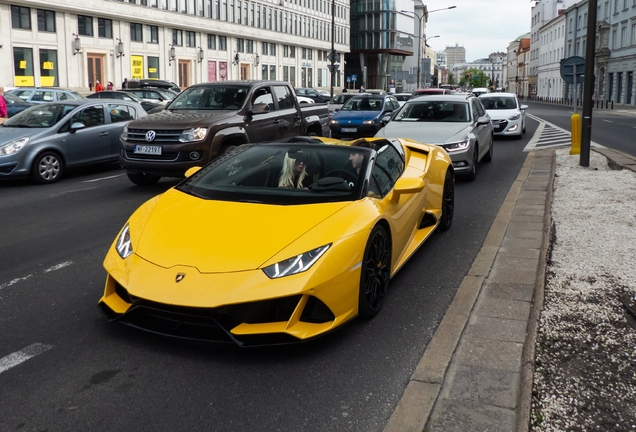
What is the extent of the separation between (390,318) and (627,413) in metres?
1.74

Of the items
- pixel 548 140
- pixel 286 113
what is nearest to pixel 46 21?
pixel 548 140

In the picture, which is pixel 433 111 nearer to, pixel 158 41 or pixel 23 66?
pixel 23 66

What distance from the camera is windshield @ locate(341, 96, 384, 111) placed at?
21406 millimetres

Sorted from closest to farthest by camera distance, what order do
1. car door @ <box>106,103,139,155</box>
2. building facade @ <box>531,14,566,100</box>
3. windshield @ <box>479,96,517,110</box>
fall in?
car door @ <box>106,103,139,155</box>, windshield @ <box>479,96,517,110</box>, building facade @ <box>531,14,566,100</box>

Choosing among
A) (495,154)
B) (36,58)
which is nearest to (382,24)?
(36,58)

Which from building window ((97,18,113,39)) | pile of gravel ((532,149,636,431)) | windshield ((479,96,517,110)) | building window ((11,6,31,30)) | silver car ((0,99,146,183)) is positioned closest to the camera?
pile of gravel ((532,149,636,431))

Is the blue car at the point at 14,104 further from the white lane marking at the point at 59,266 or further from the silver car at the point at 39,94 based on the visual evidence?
the white lane marking at the point at 59,266

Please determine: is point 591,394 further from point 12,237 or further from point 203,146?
point 203,146

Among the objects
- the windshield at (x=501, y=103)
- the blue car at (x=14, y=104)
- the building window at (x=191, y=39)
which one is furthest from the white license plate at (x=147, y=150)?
the building window at (x=191, y=39)

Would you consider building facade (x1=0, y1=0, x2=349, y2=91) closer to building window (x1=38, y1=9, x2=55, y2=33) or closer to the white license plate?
building window (x1=38, y1=9, x2=55, y2=33)

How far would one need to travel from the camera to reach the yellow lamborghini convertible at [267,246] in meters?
3.70

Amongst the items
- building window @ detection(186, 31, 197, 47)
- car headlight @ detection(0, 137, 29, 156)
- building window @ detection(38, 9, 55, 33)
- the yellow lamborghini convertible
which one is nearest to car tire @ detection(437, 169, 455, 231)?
the yellow lamborghini convertible

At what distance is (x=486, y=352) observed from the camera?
3.87 m

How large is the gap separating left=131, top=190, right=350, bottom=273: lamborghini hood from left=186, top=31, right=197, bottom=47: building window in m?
58.3
